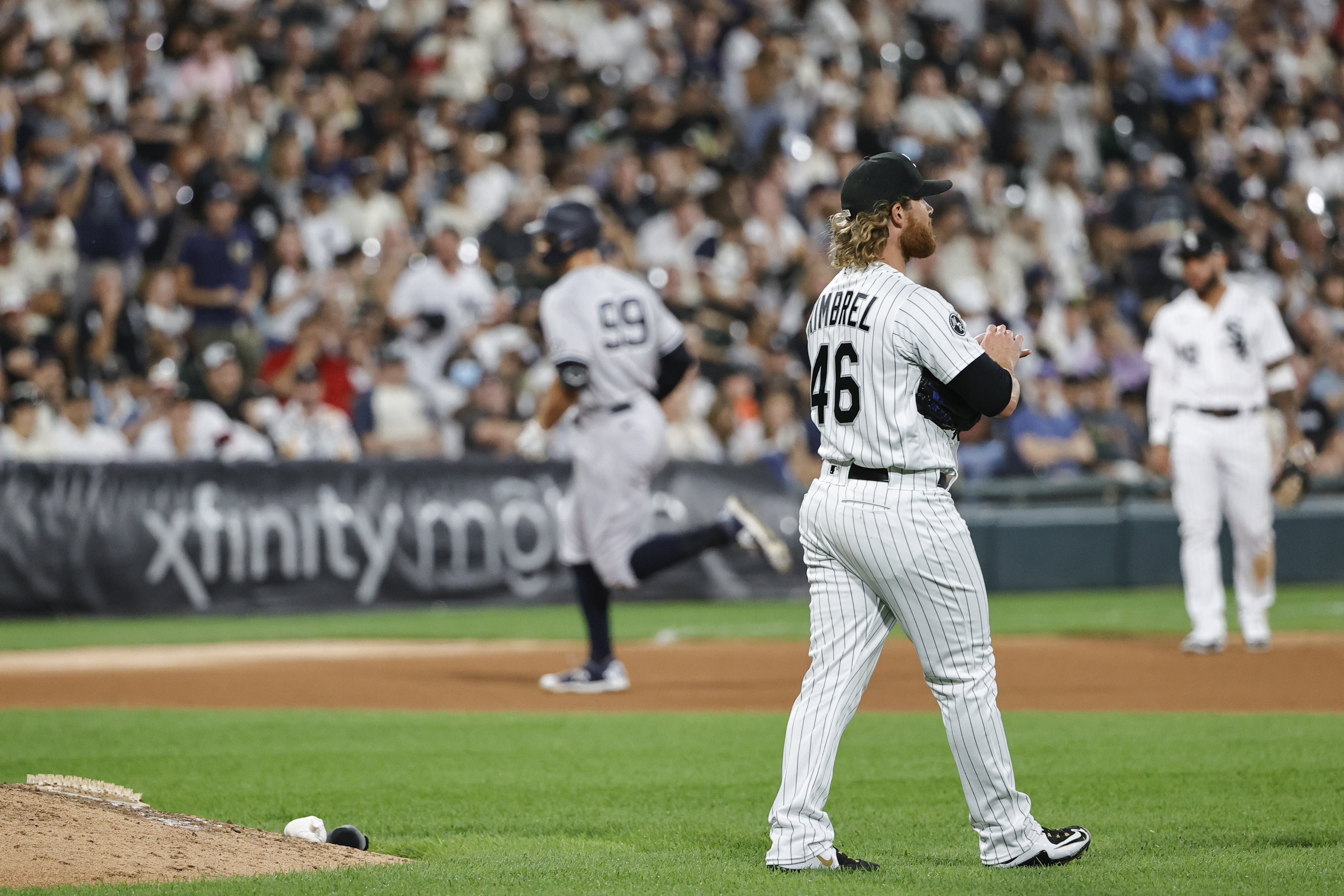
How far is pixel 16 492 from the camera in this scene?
12.6 metres

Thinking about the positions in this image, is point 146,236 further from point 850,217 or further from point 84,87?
point 850,217

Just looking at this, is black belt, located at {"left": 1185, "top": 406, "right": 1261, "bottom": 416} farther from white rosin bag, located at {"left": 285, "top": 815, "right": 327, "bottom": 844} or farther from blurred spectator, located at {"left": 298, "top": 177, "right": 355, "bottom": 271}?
blurred spectator, located at {"left": 298, "top": 177, "right": 355, "bottom": 271}

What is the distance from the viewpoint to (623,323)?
8641 mm

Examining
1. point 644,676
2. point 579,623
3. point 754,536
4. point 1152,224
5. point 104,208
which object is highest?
point 1152,224

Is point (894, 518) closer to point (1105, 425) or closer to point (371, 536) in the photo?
point (371, 536)

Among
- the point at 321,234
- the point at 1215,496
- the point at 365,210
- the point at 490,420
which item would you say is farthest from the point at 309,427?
the point at 1215,496

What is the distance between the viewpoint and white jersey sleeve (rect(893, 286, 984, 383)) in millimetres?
4426

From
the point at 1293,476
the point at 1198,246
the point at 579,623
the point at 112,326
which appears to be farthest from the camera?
the point at 112,326

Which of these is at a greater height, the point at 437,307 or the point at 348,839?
the point at 437,307

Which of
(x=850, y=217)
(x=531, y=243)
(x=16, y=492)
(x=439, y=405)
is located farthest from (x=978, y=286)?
(x=850, y=217)

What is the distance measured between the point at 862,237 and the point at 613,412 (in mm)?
4215

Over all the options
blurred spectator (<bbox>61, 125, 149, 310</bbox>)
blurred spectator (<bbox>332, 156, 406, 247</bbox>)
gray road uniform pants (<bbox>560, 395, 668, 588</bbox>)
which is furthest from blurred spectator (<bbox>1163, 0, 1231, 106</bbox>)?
gray road uniform pants (<bbox>560, 395, 668, 588</bbox>)

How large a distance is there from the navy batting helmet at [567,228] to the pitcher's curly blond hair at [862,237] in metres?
4.11

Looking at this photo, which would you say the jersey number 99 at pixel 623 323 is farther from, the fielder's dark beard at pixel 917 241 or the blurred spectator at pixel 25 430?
the blurred spectator at pixel 25 430
